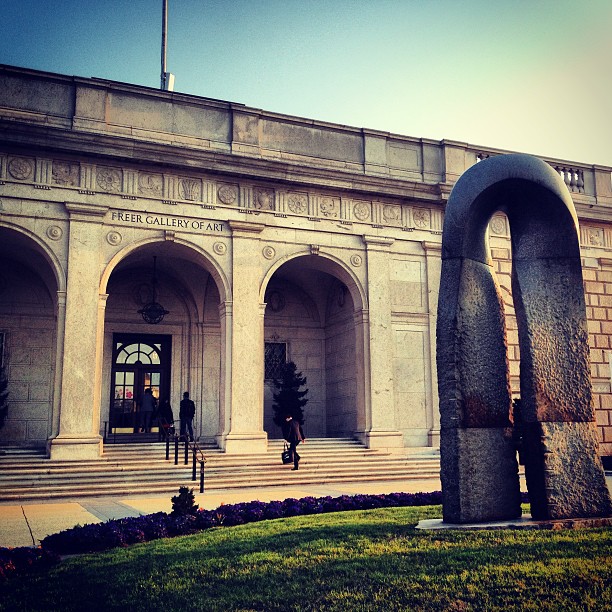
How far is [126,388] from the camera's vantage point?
21891 millimetres

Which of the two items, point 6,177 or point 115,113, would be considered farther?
point 115,113

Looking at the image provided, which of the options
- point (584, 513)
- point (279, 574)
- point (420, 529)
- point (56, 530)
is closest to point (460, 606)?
point (279, 574)

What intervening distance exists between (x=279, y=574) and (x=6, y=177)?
14.3 metres

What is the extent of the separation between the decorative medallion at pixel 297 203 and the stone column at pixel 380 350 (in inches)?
82.2

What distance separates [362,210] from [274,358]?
6.19m

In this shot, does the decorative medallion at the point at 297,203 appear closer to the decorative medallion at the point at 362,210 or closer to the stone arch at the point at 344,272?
the stone arch at the point at 344,272

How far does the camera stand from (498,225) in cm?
2272

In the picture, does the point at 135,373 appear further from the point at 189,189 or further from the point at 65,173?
the point at 65,173

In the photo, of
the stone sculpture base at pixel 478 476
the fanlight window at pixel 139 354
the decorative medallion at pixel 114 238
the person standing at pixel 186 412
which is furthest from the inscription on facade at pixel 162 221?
the stone sculpture base at pixel 478 476

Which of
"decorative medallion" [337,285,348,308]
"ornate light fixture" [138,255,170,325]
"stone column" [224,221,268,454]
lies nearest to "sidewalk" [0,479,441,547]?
"stone column" [224,221,268,454]

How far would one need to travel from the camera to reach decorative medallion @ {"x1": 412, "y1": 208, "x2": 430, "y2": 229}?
70.4 ft

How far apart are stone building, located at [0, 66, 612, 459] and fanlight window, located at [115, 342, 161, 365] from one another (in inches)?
2.8

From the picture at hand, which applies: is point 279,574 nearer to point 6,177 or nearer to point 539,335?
point 539,335

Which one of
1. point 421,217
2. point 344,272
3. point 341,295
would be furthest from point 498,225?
point 344,272
